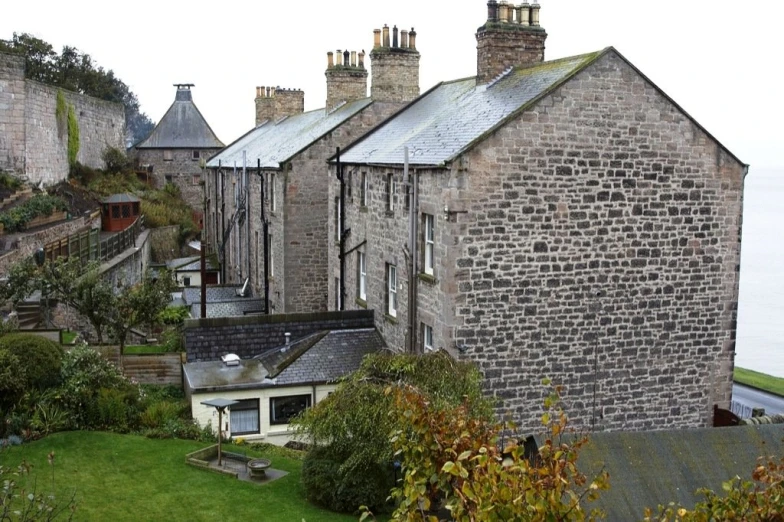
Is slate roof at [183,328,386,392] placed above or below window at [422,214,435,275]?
below

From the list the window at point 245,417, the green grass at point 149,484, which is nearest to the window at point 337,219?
the window at point 245,417

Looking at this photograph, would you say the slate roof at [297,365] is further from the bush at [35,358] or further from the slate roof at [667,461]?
the slate roof at [667,461]

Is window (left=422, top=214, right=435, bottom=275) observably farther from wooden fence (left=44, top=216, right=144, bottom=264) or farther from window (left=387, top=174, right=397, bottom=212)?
A: wooden fence (left=44, top=216, right=144, bottom=264)

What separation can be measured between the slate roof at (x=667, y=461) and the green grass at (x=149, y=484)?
473 cm

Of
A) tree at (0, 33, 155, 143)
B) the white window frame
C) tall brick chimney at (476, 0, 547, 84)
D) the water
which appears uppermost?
tree at (0, 33, 155, 143)

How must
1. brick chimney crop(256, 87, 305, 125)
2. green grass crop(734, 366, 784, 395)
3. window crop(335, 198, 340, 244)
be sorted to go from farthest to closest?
brick chimney crop(256, 87, 305, 125)
green grass crop(734, 366, 784, 395)
window crop(335, 198, 340, 244)

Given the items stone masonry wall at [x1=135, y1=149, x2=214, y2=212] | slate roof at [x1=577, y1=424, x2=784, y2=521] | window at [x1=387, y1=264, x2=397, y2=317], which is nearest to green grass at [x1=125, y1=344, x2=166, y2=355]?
window at [x1=387, y1=264, x2=397, y2=317]

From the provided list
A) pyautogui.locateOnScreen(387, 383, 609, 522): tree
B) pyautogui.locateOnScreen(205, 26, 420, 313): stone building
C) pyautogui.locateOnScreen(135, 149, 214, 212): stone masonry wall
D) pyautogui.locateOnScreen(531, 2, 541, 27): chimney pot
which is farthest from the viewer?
pyautogui.locateOnScreen(135, 149, 214, 212): stone masonry wall

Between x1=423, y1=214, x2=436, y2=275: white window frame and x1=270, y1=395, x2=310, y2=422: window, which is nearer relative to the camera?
x1=423, y1=214, x2=436, y2=275: white window frame

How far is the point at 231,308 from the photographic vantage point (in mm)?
31078

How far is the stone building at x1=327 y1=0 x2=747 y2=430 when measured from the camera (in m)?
17.7

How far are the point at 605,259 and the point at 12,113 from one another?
33539mm

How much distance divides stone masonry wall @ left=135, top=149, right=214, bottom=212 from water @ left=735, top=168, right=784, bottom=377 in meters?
40.6

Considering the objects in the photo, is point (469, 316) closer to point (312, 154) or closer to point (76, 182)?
point (312, 154)
